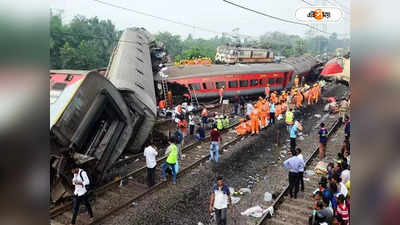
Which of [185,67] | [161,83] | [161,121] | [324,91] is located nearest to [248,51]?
[324,91]

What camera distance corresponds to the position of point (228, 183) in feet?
29.2

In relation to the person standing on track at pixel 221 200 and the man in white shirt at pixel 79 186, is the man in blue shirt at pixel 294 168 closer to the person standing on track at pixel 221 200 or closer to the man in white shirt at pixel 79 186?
the person standing on track at pixel 221 200

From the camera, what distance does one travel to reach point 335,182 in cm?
636

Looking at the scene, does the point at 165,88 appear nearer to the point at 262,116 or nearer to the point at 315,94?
the point at 262,116

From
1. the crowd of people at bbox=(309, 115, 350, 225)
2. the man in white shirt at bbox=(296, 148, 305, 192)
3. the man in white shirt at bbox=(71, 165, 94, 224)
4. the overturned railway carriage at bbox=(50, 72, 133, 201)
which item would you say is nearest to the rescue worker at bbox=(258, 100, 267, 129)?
the man in white shirt at bbox=(296, 148, 305, 192)

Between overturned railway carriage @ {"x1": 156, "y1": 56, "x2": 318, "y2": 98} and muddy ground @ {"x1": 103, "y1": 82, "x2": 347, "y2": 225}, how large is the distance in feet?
20.3

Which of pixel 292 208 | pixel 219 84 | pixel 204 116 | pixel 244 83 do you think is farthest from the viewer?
pixel 244 83

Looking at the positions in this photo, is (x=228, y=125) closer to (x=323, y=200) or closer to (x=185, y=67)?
(x=185, y=67)

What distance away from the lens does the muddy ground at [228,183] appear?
23.3 feet

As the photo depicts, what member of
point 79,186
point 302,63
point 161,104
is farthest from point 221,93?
point 79,186

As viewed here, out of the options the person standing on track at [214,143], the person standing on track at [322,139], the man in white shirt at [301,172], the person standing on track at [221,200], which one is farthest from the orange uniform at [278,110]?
the person standing on track at [221,200]

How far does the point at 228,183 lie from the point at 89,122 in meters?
3.92

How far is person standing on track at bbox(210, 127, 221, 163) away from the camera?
9945 mm

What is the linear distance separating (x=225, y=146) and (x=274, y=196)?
13.8ft
